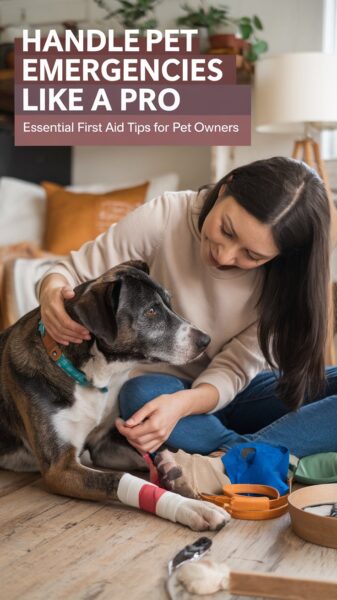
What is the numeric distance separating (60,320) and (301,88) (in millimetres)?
2479

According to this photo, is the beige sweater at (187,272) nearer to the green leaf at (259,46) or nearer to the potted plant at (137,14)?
the green leaf at (259,46)

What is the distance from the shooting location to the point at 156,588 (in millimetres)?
1416

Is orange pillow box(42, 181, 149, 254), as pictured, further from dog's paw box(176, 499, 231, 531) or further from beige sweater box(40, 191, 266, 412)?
dog's paw box(176, 499, 231, 531)

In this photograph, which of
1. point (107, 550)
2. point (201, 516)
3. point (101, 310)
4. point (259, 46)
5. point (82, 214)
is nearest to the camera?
point (107, 550)

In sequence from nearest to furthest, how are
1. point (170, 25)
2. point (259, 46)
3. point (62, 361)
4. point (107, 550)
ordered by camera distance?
point (107, 550) < point (62, 361) < point (259, 46) < point (170, 25)

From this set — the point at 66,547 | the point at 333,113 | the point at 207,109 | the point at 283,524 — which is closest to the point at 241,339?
the point at 283,524

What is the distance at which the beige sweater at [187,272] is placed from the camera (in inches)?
84.0

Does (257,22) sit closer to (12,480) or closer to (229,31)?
(229,31)

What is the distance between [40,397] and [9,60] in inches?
134

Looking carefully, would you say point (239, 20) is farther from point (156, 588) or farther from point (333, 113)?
point (156, 588)

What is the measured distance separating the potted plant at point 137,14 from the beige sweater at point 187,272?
9.21 feet

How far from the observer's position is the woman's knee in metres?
2.12

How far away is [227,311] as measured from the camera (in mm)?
2176

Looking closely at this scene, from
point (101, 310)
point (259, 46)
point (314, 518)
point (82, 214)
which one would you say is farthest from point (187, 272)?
point (259, 46)
